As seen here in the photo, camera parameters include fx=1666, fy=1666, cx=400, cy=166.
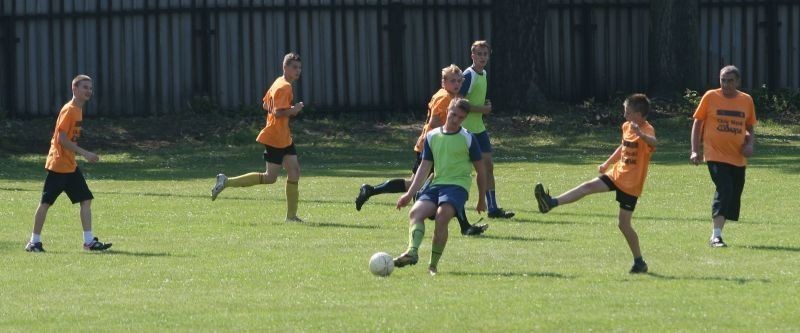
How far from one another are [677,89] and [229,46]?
8553mm

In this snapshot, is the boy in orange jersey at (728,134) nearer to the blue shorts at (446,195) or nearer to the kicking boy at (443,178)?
the kicking boy at (443,178)

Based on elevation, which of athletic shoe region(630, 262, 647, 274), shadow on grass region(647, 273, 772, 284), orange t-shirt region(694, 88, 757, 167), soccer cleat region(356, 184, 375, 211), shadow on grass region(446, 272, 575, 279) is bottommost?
shadow on grass region(446, 272, 575, 279)

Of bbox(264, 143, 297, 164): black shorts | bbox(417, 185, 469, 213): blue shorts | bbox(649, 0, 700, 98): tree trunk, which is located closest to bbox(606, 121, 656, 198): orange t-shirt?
bbox(417, 185, 469, 213): blue shorts

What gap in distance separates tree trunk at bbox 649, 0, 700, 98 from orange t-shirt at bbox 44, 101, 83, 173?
18853 millimetres

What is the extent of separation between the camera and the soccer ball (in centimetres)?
1190

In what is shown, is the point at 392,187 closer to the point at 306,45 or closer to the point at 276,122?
the point at 276,122

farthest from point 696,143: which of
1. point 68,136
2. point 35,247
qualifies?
point 35,247

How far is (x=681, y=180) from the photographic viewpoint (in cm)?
2105

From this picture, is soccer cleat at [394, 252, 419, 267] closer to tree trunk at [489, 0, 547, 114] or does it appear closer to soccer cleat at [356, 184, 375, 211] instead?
soccer cleat at [356, 184, 375, 211]

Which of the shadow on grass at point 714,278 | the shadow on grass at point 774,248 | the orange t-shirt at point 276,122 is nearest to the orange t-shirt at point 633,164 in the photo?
the shadow on grass at point 714,278

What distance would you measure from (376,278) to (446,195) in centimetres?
78

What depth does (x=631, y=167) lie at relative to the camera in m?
12.5

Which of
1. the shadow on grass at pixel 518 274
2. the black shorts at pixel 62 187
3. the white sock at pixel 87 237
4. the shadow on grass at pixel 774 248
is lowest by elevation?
the shadow on grass at pixel 774 248

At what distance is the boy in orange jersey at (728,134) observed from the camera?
14.1m
